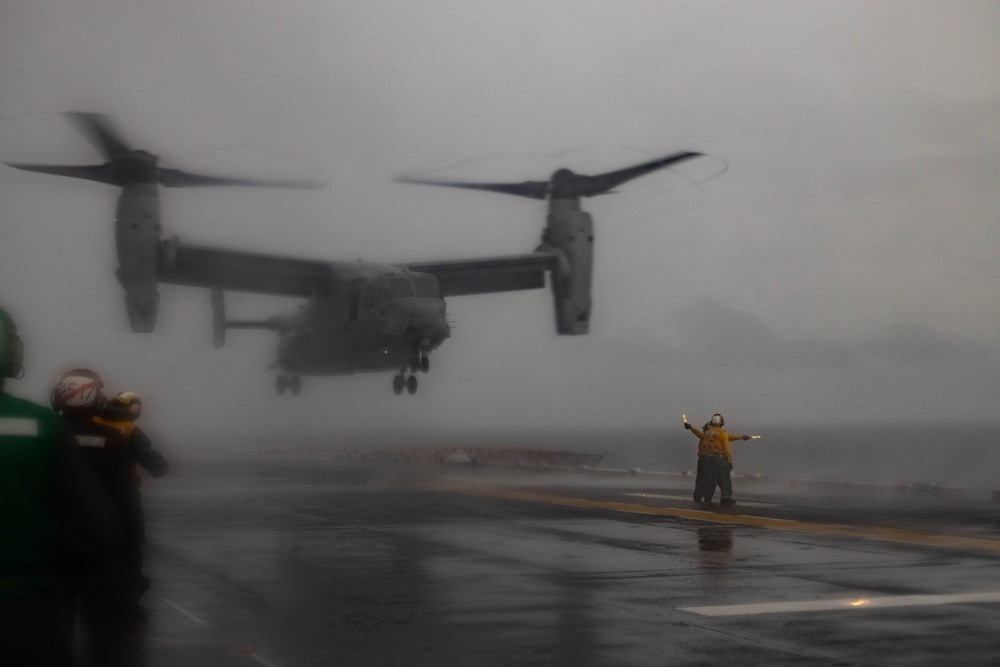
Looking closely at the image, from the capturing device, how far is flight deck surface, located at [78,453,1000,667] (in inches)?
321

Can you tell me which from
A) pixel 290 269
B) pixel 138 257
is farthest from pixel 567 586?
pixel 290 269

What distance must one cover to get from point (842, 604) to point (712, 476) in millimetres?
10686

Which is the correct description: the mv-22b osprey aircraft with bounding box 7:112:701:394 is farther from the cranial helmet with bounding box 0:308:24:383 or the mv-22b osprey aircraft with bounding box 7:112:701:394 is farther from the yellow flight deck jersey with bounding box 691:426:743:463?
the cranial helmet with bounding box 0:308:24:383

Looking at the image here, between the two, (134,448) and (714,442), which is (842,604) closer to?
(134,448)

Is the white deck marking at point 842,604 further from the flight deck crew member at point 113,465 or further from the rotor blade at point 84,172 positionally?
the rotor blade at point 84,172

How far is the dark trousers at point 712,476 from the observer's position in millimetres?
20312

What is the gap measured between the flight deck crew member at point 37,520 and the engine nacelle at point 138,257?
27.2m

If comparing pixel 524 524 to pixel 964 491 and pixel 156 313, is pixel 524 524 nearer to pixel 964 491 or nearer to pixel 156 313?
pixel 964 491

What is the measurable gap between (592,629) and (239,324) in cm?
3366

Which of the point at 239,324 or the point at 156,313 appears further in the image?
the point at 239,324

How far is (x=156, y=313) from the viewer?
30594mm

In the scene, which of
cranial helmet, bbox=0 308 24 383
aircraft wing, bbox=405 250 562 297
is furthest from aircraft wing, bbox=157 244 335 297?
cranial helmet, bbox=0 308 24 383

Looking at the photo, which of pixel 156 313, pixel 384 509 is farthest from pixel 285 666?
pixel 156 313

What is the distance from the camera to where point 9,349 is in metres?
4.11
